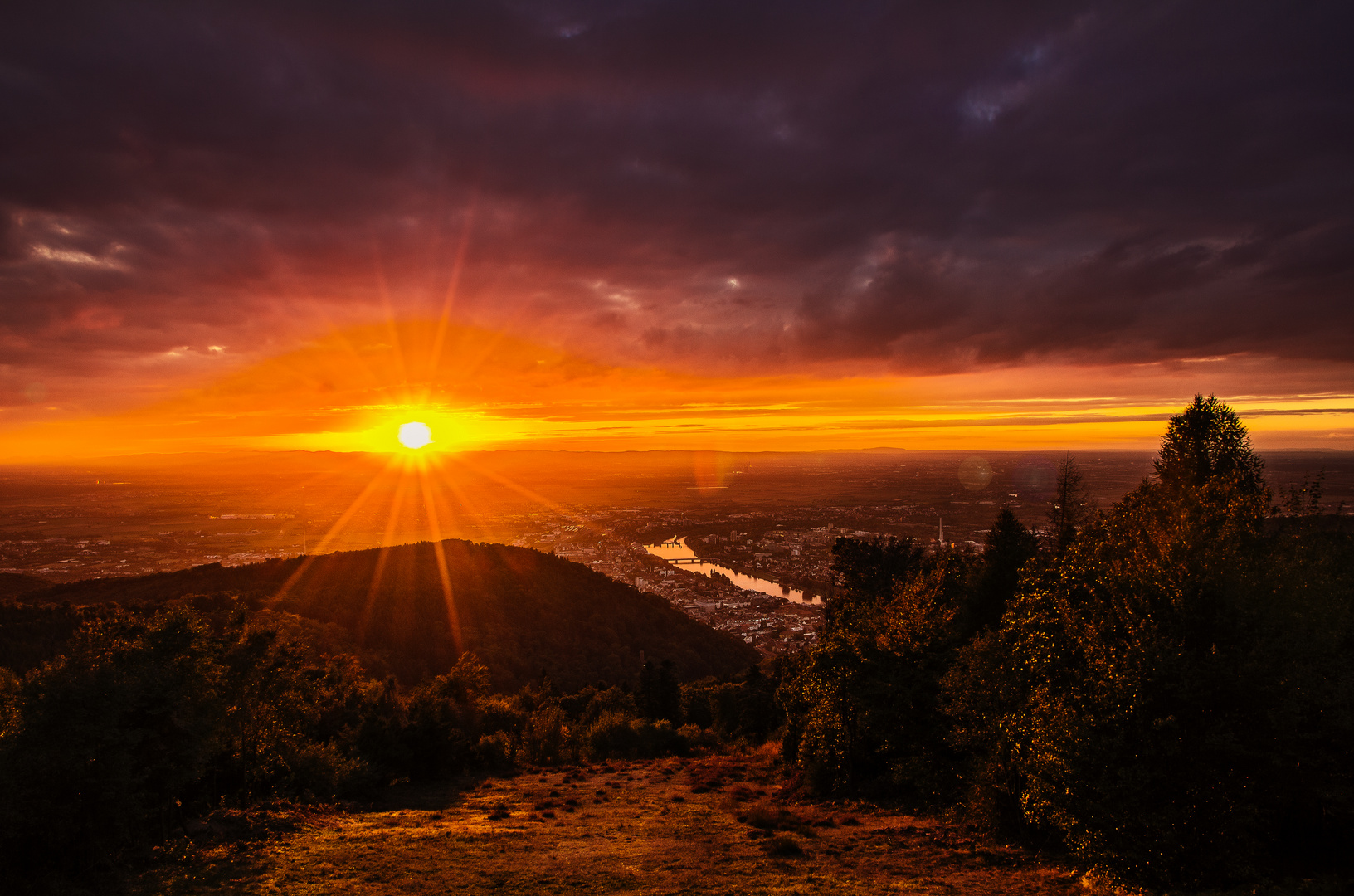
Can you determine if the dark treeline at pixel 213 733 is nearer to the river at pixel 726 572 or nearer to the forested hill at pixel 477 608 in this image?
the forested hill at pixel 477 608

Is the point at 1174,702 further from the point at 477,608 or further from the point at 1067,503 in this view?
the point at 477,608

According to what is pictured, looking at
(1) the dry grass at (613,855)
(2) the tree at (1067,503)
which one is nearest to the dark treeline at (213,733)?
(1) the dry grass at (613,855)

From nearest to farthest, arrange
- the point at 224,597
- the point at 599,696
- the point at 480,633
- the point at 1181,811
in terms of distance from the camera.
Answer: the point at 1181,811 < the point at 599,696 < the point at 224,597 < the point at 480,633

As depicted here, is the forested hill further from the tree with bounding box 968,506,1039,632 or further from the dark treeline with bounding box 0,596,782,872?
the tree with bounding box 968,506,1039,632

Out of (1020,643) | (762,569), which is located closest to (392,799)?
(1020,643)

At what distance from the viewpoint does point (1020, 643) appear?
562 inches

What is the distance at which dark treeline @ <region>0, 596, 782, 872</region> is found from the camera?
13.0 m

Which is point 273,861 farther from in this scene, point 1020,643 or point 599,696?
point 599,696

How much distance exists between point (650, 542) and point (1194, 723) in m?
156

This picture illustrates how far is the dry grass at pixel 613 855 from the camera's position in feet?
42.7

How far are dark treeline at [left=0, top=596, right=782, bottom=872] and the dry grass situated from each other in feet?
6.82

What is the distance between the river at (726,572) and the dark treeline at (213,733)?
218 feet

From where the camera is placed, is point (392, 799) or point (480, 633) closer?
point (392, 799)

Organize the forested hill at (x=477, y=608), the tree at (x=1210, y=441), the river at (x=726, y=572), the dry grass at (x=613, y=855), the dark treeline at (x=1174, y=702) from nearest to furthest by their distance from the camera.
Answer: the dark treeline at (x=1174, y=702)
the dry grass at (x=613, y=855)
the tree at (x=1210, y=441)
the forested hill at (x=477, y=608)
the river at (x=726, y=572)
